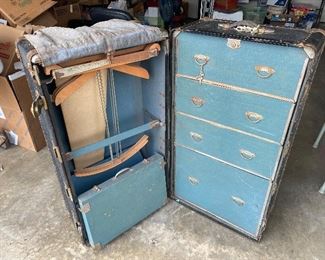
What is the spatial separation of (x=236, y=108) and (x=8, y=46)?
68.4 inches

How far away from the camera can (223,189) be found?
1.40 m

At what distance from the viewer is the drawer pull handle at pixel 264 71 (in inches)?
39.1

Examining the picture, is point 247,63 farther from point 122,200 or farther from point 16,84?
point 16,84

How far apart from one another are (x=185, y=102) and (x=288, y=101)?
17.8 inches

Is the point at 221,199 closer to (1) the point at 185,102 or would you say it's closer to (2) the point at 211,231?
(2) the point at 211,231

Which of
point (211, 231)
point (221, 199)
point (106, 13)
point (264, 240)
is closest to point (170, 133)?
point (221, 199)

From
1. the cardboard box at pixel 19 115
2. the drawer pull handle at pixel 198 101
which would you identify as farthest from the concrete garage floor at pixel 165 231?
the drawer pull handle at pixel 198 101

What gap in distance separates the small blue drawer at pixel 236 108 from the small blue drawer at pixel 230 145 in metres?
0.04

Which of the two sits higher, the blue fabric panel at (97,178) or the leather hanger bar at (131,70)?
the leather hanger bar at (131,70)

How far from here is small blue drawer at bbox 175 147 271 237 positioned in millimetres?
1290

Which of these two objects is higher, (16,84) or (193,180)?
(16,84)

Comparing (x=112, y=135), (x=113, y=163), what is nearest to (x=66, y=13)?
(x=112, y=135)

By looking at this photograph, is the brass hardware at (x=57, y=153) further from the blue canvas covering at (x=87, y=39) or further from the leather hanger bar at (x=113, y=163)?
the blue canvas covering at (x=87, y=39)

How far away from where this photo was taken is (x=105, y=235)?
137 cm
